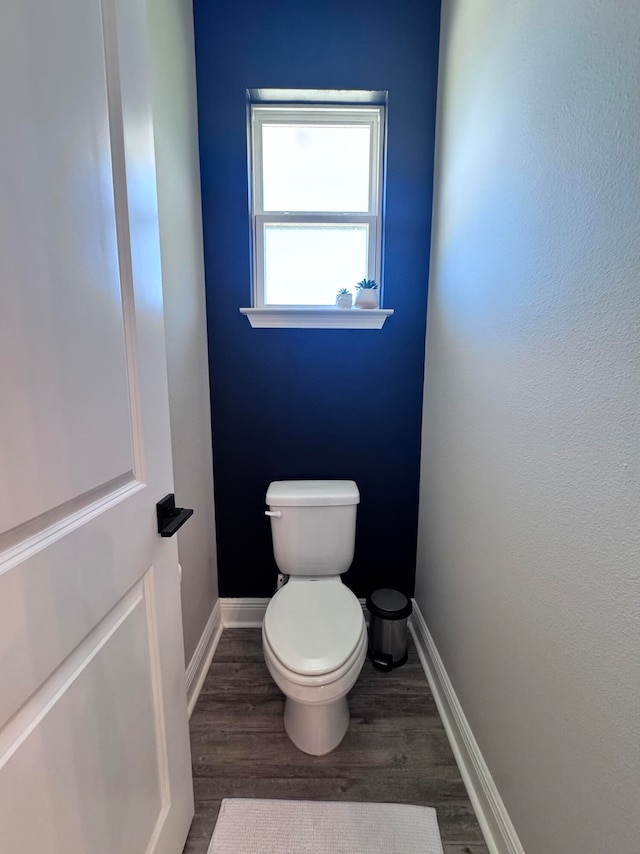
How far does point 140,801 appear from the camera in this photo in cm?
75

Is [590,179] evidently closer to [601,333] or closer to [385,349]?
[601,333]

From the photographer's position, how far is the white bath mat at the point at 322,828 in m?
1.00

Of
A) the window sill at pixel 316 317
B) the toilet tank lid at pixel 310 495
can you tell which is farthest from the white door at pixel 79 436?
the window sill at pixel 316 317

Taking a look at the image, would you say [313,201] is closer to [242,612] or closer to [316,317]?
[316,317]

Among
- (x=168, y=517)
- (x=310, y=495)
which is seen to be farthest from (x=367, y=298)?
(x=168, y=517)

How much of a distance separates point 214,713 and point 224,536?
0.68 m

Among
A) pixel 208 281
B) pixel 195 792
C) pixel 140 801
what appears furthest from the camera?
pixel 208 281

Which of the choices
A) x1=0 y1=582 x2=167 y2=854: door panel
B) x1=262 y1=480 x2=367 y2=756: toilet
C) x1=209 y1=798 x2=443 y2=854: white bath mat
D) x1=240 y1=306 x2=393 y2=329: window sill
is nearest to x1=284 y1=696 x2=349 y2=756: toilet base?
x1=262 y1=480 x2=367 y2=756: toilet

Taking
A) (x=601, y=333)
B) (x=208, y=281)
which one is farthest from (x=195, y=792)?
(x=208, y=281)

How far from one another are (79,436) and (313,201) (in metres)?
1.58

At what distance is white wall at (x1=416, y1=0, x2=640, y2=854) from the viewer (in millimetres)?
596

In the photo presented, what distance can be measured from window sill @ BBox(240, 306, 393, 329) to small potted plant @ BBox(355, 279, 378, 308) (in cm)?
3

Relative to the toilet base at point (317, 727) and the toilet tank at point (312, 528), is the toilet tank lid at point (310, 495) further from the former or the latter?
the toilet base at point (317, 727)

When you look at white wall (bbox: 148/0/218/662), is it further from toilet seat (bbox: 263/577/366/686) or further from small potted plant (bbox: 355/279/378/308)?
small potted plant (bbox: 355/279/378/308)
